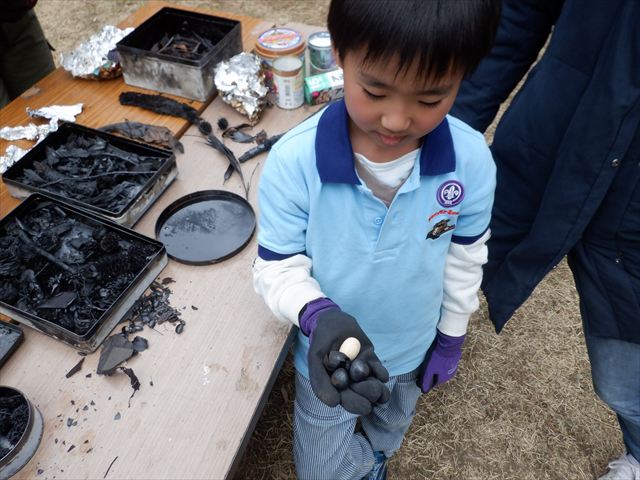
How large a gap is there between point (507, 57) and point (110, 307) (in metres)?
1.37

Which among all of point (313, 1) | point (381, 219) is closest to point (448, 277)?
Result: point (381, 219)

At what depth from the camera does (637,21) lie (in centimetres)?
101

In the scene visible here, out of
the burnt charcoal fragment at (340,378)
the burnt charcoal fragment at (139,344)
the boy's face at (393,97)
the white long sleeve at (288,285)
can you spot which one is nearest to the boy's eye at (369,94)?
the boy's face at (393,97)

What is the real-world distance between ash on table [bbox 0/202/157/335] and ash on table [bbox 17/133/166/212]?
0.34ft

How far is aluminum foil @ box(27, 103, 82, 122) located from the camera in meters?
1.88

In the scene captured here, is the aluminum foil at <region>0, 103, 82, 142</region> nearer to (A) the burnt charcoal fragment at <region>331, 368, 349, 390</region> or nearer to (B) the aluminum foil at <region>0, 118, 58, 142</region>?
(B) the aluminum foil at <region>0, 118, 58, 142</region>

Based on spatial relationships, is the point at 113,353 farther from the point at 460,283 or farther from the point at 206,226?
the point at 460,283

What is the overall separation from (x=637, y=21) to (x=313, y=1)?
13.8 feet

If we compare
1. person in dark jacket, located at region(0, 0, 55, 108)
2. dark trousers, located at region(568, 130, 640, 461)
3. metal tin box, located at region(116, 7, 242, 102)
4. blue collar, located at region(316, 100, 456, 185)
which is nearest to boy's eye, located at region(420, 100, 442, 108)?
blue collar, located at region(316, 100, 456, 185)

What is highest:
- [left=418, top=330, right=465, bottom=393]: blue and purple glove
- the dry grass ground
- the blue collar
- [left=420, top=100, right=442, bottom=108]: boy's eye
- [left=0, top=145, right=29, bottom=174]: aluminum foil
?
[left=420, top=100, right=442, bottom=108]: boy's eye

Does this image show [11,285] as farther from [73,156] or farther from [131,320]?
[73,156]

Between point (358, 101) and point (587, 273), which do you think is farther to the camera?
point (587, 273)

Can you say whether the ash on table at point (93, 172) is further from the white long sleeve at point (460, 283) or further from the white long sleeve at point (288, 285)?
the white long sleeve at point (460, 283)

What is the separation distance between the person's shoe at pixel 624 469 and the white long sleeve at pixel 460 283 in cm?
109
